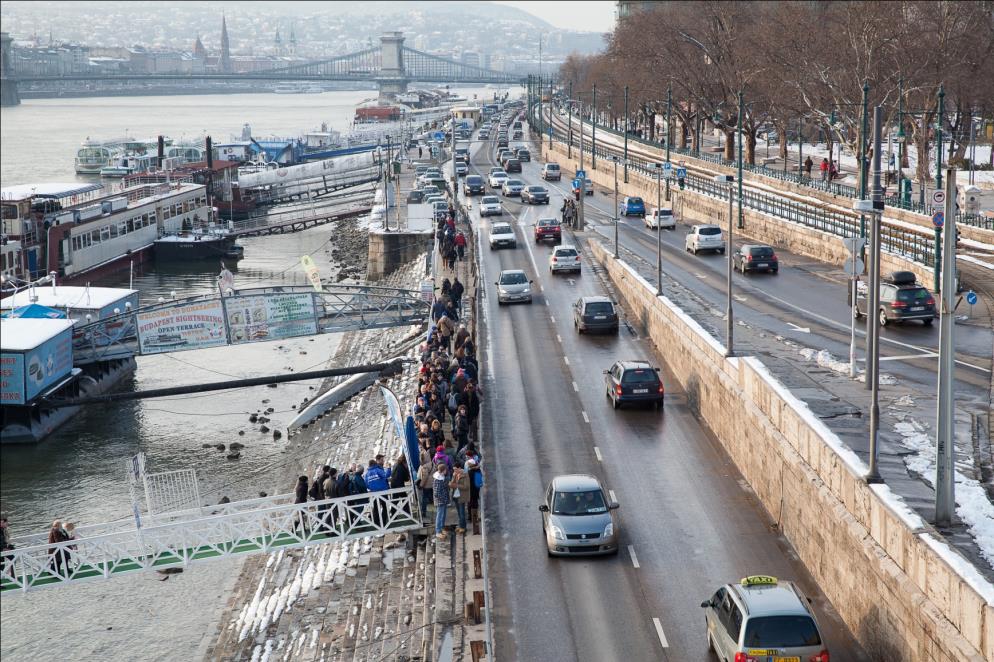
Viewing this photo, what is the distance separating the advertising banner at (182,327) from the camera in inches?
1811

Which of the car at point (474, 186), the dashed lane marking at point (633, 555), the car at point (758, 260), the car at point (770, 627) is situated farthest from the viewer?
the car at point (474, 186)

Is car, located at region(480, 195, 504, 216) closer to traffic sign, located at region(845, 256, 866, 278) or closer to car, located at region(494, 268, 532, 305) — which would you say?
car, located at region(494, 268, 532, 305)

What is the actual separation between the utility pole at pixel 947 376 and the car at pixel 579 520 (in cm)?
687

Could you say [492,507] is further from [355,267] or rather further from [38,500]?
[355,267]

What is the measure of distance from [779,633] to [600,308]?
86.7 ft

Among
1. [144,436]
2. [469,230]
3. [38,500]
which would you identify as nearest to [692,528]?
[38,500]

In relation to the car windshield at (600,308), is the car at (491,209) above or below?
above

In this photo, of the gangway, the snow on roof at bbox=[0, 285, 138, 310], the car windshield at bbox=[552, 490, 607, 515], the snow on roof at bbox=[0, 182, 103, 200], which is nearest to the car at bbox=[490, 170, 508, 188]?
the snow on roof at bbox=[0, 182, 103, 200]

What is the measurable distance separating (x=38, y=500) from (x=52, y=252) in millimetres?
42556

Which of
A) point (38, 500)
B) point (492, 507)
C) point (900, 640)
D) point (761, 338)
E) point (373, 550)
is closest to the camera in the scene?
point (900, 640)

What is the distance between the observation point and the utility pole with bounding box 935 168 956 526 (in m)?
16.1

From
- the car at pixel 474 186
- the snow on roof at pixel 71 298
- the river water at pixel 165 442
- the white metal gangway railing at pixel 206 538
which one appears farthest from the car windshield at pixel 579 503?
the car at pixel 474 186

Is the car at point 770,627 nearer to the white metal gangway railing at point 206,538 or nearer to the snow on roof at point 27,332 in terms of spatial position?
the white metal gangway railing at point 206,538

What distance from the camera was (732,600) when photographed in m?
17.5
